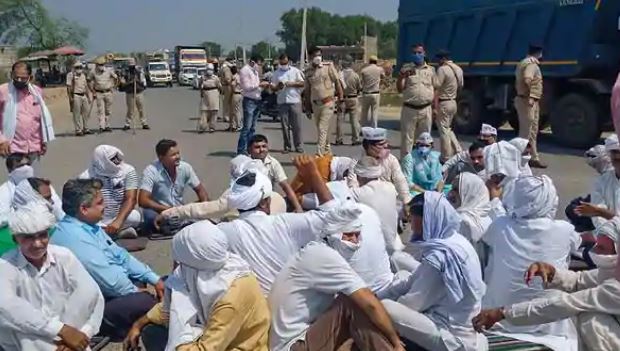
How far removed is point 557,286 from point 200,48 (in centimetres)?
4966

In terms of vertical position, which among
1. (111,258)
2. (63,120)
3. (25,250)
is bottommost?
(63,120)

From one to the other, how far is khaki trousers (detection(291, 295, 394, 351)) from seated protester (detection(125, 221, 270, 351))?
22 centimetres

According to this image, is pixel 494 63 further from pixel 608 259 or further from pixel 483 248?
pixel 608 259

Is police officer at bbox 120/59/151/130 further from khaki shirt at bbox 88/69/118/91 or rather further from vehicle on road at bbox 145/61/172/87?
vehicle on road at bbox 145/61/172/87

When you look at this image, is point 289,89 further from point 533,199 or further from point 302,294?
point 302,294

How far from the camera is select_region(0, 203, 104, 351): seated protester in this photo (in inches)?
141

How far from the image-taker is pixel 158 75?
47.7 meters

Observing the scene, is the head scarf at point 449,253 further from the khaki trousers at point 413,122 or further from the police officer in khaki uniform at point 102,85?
the police officer in khaki uniform at point 102,85

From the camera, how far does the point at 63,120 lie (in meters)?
22.3

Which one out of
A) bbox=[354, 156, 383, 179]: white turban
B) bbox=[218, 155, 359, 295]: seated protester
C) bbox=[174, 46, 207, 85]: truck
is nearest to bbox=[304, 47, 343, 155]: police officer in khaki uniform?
bbox=[354, 156, 383, 179]: white turban

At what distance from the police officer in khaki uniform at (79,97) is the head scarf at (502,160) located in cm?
1165

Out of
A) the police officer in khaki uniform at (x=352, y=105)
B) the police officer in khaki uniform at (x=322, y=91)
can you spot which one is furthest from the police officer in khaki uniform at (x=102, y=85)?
the police officer in khaki uniform at (x=322, y=91)

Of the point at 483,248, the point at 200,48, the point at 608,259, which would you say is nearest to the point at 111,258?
the point at 483,248

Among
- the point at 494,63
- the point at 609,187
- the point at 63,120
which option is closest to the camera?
the point at 609,187
